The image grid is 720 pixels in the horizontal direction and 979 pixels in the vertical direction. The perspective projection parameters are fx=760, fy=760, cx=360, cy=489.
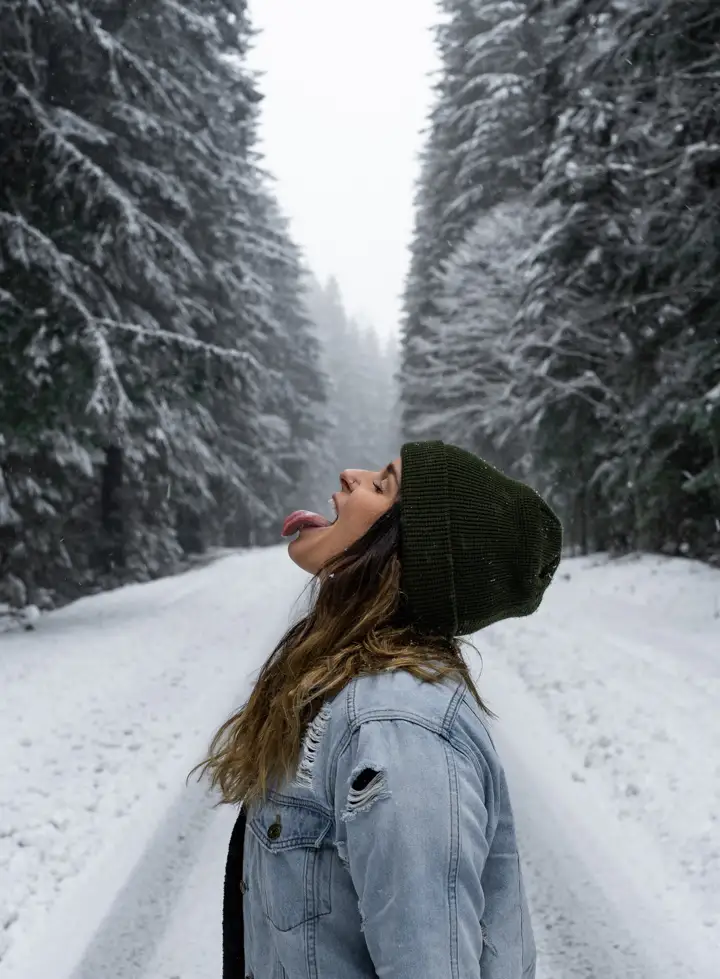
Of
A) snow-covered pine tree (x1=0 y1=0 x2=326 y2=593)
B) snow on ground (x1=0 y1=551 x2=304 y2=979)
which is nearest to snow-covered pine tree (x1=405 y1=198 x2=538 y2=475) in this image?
snow-covered pine tree (x1=0 y1=0 x2=326 y2=593)

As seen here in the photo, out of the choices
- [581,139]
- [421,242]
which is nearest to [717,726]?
[581,139]

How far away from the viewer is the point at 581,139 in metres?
12.4

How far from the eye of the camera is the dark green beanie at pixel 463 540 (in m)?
1.48

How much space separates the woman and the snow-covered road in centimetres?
268

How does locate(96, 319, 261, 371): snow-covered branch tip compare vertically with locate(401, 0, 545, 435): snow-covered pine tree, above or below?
below

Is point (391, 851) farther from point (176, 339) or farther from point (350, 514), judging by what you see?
point (176, 339)

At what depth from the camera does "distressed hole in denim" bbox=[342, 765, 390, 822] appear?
1.17 meters

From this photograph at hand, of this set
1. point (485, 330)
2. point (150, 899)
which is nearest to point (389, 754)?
point (150, 899)

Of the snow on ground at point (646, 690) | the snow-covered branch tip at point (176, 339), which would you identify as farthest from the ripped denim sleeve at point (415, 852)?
the snow-covered branch tip at point (176, 339)

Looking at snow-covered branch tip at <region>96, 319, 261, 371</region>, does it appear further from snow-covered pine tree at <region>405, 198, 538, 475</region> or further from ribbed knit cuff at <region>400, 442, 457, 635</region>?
ribbed knit cuff at <region>400, 442, 457, 635</region>

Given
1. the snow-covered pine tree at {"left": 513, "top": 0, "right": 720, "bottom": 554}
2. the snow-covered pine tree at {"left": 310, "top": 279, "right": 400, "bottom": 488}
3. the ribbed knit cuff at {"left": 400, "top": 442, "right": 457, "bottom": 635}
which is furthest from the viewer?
the snow-covered pine tree at {"left": 310, "top": 279, "right": 400, "bottom": 488}

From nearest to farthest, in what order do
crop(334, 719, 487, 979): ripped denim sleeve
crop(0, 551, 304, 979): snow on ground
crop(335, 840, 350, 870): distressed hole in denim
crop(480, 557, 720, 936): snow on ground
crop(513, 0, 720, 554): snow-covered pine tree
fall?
crop(334, 719, 487, 979): ripped denim sleeve, crop(335, 840, 350, 870): distressed hole in denim, crop(0, 551, 304, 979): snow on ground, crop(480, 557, 720, 936): snow on ground, crop(513, 0, 720, 554): snow-covered pine tree

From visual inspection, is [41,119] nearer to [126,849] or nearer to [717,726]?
[126,849]

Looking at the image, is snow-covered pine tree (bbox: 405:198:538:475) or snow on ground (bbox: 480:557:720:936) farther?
snow-covered pine tree (bbox: 405:198:538:475)
